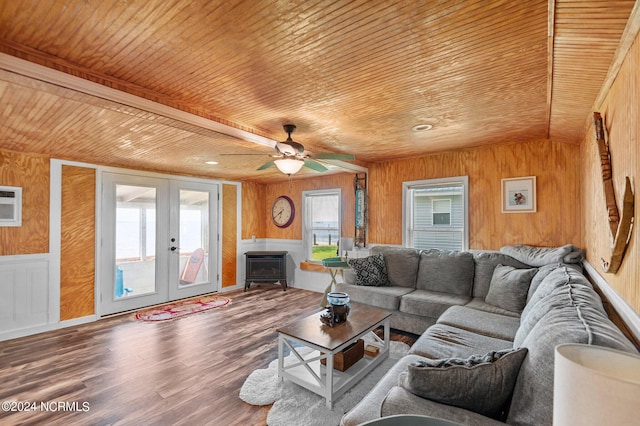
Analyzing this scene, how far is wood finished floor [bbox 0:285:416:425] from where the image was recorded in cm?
215

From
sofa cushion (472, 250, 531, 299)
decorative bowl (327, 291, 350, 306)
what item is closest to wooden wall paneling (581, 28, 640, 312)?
sofa cushion (472, 250, 531, 299)

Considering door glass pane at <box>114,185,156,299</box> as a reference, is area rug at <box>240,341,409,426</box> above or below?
below

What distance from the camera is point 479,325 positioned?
8.34ft

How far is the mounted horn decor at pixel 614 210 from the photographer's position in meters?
1.46

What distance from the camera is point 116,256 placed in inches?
179

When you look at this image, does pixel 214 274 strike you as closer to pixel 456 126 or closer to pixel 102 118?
pixel 102 118

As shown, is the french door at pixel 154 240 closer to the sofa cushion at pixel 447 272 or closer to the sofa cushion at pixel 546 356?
the sofa cushion at pixel 447 272

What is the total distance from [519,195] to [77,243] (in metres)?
5.89

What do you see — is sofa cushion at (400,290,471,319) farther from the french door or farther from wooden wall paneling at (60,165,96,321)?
wooden wall paneling at (60,165,96,321)

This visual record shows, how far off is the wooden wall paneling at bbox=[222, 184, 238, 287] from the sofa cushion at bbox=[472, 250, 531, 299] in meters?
4.45

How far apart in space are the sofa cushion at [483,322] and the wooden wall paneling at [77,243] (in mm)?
4636

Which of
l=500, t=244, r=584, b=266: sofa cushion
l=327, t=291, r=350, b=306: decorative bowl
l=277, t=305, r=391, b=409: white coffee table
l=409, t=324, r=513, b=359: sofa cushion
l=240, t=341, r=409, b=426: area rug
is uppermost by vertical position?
l=500, t=244, r=584, b=266: sofa cushion

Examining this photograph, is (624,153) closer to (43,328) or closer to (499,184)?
(499,184)

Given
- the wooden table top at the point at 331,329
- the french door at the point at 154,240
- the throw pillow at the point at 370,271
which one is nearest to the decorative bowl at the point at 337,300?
the wooden table top at the point at 331,329
